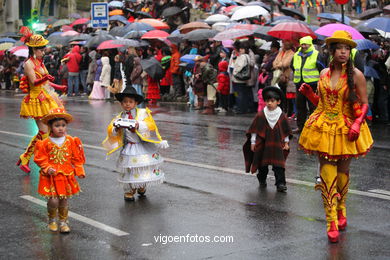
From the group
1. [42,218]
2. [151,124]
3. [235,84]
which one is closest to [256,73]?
[235,84]

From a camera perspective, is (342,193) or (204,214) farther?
(204,214)

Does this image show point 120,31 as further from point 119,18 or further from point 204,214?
point 204,214

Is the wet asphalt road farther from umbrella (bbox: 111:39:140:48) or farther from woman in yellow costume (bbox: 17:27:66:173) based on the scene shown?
umbrella (bbox: 111:39:140:48)

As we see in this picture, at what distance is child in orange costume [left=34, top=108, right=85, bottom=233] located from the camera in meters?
7.34

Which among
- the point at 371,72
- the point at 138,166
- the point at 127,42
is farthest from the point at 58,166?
the point at 127,42

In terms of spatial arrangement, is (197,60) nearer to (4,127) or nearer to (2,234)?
(4,127)

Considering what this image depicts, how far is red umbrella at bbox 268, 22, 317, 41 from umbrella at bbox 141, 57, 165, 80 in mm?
6904

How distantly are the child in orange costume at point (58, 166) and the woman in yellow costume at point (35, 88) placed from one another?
11.0ft

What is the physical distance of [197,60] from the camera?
2056cm

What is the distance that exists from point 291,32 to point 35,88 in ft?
25.5

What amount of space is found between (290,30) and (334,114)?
34.1 ft

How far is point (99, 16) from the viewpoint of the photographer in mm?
28609

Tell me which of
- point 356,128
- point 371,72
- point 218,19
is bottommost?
point 356,128

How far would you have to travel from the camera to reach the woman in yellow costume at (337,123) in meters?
6.97
